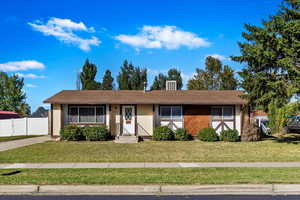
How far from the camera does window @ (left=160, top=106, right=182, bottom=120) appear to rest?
19.3 meters

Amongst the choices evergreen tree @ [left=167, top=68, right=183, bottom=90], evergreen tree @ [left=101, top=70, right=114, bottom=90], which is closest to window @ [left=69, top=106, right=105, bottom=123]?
evergreen tree @ [left=101, top=70, right=114, bottom=90]

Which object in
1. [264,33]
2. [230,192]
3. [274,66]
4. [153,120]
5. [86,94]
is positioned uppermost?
[264,33]

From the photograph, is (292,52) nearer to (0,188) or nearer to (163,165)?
(163,165)

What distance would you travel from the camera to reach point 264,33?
47.7 ft

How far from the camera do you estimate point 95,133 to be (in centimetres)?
1800

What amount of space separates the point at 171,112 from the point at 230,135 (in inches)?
180

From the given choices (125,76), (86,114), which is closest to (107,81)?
(125,76)

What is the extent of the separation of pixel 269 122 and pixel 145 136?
41.6ft

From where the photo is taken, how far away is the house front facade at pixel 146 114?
19000 mm

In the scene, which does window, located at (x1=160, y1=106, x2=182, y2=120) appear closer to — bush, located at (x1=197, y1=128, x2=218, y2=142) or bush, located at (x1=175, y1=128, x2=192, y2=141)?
bush, located at (x1=175, y1=128, x2=192, y2=141)

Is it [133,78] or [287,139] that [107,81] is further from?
[287,139]

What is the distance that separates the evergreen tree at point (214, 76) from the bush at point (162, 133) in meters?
21.9

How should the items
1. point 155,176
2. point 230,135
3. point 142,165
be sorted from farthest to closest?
point 230,135
point 142,165
point 155,176

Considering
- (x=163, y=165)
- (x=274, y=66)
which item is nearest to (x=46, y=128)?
(x=163, y=165)
